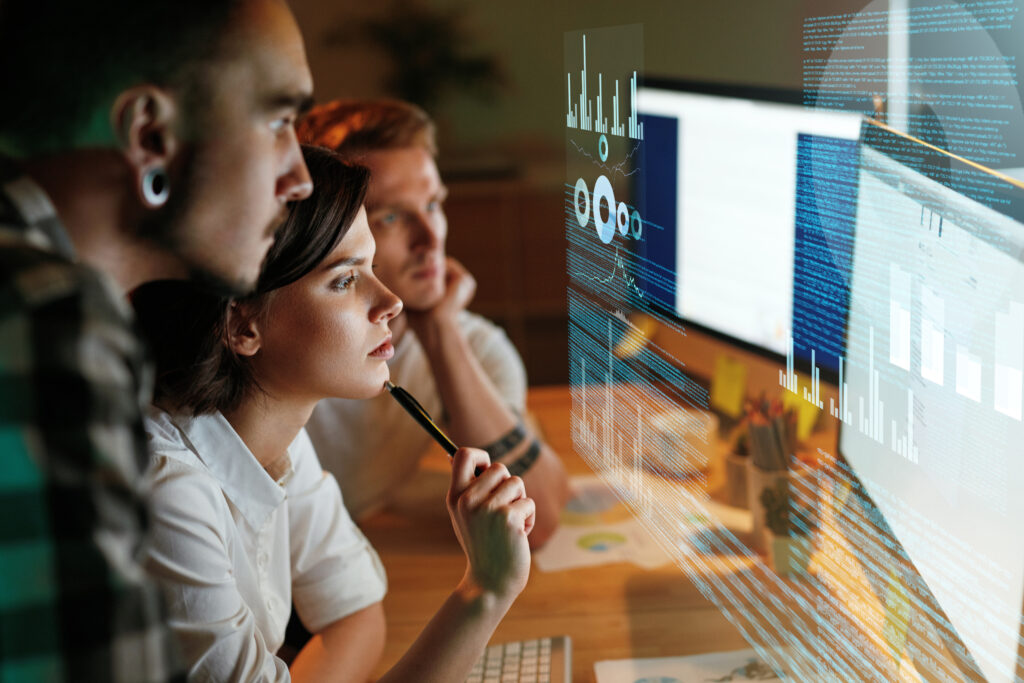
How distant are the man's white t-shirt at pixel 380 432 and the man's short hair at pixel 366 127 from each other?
28cm

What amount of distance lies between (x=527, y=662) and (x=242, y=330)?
1.32 feet

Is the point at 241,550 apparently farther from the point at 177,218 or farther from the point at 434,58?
the point at 434,58

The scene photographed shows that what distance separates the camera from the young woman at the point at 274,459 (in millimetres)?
656

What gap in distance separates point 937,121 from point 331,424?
0.92 metres

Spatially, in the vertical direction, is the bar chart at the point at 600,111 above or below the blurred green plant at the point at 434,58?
below

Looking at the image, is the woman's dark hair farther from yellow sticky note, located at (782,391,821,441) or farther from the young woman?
yellow sticky note, located at (782,391,821,441)

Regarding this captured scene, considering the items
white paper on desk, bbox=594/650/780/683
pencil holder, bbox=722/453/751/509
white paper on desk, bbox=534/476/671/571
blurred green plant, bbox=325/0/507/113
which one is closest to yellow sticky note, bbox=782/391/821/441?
pencil holder, bbox=722/453/751/509

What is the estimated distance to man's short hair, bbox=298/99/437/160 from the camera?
118 cm

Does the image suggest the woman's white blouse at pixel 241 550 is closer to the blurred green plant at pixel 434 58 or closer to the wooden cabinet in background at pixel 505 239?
the wooden cabinet in background at pixel 505 239

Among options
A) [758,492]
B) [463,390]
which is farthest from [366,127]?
[758,492]

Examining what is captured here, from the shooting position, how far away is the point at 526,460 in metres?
1.16

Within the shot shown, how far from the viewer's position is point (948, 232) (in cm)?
47

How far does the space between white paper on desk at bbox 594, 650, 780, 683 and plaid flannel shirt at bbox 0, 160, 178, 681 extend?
555 mm

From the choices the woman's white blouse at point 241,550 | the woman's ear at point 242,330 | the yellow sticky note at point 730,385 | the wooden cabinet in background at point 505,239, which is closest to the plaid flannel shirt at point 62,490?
the woman's white blouse at point 241,550
